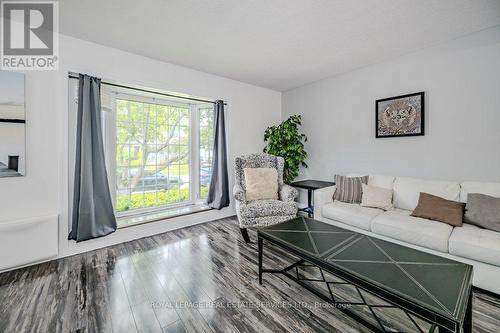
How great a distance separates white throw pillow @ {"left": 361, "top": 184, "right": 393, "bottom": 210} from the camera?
8.86 ft

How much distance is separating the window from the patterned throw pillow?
2.24 m

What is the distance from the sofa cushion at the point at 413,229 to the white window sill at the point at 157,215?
2.56 meters

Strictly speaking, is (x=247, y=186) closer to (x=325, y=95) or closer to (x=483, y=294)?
(x=325, y=95)

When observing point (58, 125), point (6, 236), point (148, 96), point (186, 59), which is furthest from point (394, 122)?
point (6, 236)

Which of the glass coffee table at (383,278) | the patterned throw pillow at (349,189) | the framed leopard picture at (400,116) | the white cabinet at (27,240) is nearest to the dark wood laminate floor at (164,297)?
the white cabinet at (27,240)

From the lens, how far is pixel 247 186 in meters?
3.21

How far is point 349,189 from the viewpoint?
3.02 m

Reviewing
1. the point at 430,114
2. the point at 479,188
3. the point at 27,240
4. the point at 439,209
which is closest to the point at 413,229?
the point at 439,209

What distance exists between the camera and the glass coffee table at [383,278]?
1.08 m

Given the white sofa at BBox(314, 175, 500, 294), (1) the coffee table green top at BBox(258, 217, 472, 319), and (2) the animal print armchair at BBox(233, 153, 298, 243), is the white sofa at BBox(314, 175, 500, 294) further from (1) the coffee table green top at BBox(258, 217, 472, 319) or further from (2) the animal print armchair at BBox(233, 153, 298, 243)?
(1) the coffee table green top at BBox(258, 217, 472, 319)

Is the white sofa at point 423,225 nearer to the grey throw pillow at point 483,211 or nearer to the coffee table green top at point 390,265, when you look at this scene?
the grey throw pillow at point 483,211

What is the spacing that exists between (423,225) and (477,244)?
1.31 ft

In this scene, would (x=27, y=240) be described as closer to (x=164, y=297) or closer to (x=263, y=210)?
(x=164, y=297)

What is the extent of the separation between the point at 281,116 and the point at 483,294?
384cm
